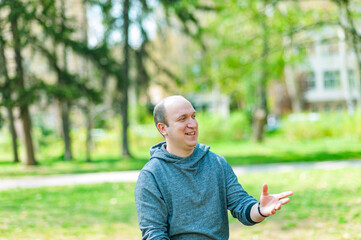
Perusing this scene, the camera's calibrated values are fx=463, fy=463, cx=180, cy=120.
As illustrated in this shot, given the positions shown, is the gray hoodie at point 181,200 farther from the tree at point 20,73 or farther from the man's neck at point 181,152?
the tree at point 20,73

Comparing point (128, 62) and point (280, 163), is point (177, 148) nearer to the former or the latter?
point (280, 163)

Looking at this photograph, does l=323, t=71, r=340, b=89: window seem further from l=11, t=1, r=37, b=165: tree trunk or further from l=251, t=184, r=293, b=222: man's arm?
l=251, t=184, r=293, b=222: man's arm

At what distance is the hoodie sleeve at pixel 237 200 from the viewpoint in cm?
281

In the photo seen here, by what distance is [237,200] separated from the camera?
9.38ft

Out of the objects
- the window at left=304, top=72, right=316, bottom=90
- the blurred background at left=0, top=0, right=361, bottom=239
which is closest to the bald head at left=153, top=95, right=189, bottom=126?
the blurred background at left=0, top=0, right=361, bottom=239

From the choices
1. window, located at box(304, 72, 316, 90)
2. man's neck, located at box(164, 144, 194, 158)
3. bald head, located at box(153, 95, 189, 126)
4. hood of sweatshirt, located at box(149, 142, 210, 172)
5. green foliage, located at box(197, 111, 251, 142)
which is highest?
bald head, located at box(153, 95, 189, 126)

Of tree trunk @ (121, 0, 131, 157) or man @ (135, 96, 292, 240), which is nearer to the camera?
man @ (135, 96, 292, 240)

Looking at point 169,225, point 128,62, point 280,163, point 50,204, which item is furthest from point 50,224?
point 128,62

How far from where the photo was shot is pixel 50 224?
7.39 m

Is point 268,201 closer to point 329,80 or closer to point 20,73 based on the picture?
Result: point 20,73

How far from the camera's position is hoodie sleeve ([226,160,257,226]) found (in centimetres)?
281

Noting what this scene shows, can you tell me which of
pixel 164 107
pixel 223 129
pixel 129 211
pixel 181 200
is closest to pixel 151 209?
pixel 181 200

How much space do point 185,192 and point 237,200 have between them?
369mm

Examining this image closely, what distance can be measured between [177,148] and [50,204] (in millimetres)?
7107
